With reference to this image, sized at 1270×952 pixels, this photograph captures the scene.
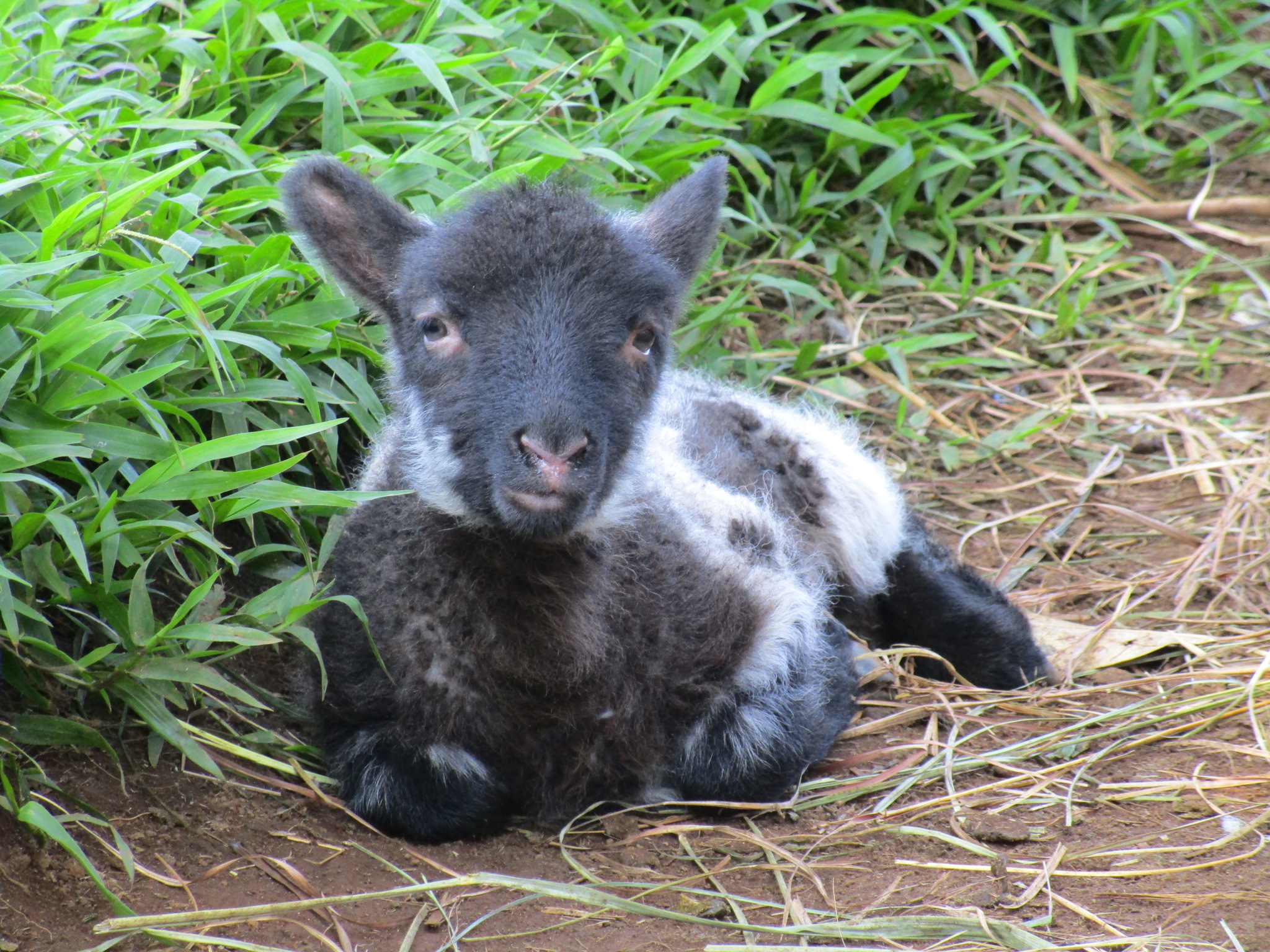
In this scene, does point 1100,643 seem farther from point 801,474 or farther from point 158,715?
point 158,715

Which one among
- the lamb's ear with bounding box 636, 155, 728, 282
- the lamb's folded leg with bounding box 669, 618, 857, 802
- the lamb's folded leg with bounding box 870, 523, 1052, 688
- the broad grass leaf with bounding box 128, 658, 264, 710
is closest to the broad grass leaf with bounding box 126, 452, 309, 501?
the broad grass leaf with bounding box 128, 658, 264, 710

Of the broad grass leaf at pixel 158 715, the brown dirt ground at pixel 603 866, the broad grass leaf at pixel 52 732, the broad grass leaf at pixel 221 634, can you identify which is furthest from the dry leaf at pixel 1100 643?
the broad grass leaf at pixel 52 732

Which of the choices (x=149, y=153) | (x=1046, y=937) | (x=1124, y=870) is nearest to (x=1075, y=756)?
(x=1124, y=870)

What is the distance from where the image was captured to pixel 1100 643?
529cm

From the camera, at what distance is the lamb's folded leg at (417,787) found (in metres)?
3.87

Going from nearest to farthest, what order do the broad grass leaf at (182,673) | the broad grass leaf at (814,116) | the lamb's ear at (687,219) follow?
the broad grass leaf at (182,673) < the lamb's ear at (687,219) < the broad grass leaf at (814,116)

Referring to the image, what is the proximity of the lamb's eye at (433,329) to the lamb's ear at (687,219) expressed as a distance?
0.90 m

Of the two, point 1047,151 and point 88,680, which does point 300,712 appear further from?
point 1047,151

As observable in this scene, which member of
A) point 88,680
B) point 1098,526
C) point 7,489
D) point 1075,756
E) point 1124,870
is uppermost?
point 7,489

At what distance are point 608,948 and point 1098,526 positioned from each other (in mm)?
3859

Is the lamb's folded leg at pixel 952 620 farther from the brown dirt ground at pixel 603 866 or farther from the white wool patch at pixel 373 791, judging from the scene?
the white wool patch at pixel 373 791

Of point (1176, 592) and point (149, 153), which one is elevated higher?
point (149, 153)

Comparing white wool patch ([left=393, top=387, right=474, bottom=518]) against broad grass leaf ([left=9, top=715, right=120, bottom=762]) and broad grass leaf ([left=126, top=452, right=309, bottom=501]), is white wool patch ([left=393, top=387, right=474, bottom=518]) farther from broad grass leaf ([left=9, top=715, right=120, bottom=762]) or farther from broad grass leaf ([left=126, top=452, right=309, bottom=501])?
broad grass leaf ([left=9, top=715, right=120, bottom=762])

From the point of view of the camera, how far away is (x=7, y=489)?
3.50 meters
